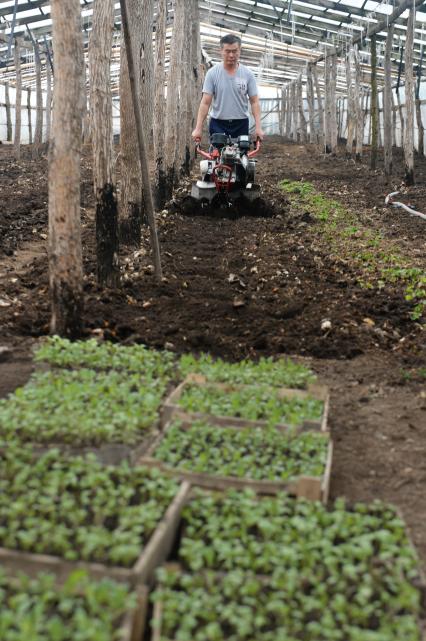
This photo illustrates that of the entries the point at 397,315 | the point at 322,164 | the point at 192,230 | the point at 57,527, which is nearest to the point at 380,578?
the point at 57,527

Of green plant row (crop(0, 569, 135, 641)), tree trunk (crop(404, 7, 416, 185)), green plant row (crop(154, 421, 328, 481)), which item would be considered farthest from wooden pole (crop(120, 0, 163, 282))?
tree trunk (crop(404, 7, 416, 185))

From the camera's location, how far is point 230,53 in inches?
401

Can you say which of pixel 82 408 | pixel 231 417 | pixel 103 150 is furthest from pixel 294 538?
pixel 103 150

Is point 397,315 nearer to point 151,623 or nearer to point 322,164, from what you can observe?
point 151,623

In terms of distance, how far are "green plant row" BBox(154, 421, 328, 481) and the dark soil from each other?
312 millimetres

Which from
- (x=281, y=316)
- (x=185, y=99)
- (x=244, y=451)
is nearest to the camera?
(x=244, y=451)

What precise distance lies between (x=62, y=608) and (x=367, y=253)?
25.9ft

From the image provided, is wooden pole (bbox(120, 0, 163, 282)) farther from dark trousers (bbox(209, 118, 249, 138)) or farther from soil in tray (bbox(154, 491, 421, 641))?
soil in tray (bbox(154, 491, 421, 641))

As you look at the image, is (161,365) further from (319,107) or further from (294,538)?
(319,107)

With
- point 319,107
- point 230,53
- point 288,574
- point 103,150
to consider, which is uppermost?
point 319,107

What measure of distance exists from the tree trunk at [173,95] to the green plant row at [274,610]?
40.0ft

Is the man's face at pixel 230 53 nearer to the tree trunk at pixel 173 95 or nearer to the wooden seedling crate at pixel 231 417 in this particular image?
the tree trunk at pixel 173 95

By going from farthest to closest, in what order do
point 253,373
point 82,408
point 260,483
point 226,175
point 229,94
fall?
point 226,175, point 229,94, point 253,373, point 82,408, point 260,483

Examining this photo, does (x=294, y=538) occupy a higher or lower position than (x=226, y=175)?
lower
